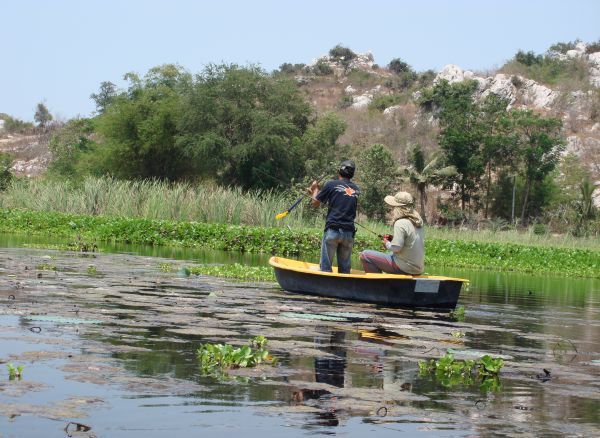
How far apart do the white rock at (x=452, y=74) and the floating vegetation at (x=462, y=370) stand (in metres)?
71.2

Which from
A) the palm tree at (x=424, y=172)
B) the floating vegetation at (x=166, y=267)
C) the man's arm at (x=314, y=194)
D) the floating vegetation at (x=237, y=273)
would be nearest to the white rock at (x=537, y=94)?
the palm tree at (x=424, y=172)

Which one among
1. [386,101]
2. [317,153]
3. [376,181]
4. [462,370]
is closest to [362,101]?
[386,101]

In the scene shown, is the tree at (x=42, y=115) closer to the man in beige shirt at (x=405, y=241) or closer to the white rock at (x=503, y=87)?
the white rock at (x=503, y=87)

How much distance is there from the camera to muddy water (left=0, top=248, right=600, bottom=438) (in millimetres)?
6523

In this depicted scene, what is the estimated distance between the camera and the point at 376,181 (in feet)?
175

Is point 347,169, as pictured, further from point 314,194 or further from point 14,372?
point 14,372

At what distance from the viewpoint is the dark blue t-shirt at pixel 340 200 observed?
49.9ft

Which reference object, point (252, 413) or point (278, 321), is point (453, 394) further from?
point (278, 321)

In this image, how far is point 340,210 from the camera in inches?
600

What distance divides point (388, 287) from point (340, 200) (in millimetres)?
1682

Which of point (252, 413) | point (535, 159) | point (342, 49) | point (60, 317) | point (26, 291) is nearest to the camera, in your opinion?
point (252, 413)

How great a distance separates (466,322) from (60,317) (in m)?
5.36

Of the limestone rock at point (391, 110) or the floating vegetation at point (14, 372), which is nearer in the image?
the floating vegetation at point (14, 372)

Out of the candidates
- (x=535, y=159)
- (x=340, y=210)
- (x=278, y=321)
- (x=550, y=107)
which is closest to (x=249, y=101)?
(x=535, y=159)
